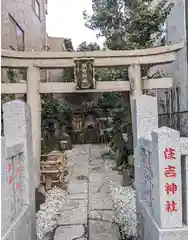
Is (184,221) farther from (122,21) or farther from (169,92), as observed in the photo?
(122,21)

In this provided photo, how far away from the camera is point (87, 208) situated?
646cm

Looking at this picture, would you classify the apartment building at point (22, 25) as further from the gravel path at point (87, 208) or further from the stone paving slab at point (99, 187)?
the stone paving slab at point (99, 187)

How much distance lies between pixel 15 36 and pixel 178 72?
5.61m

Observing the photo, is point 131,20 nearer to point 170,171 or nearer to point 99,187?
point 99,187

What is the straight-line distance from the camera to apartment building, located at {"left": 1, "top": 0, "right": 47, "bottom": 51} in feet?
31.8

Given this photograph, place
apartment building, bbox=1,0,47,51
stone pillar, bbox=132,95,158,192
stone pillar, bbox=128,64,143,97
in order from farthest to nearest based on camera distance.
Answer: apartment building, bbox=1,0,47,51, stone pillar, bbox=128,64,143,97, stone pillar, bbox=132,95,158,192

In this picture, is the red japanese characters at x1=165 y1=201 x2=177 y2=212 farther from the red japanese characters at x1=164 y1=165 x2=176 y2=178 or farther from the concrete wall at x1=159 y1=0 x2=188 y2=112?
the concrete wall at x1=159 y1=0 x2=188 y2=112

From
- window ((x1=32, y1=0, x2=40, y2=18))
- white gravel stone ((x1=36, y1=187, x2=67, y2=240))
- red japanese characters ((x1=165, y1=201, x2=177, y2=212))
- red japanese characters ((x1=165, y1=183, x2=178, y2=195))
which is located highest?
window ((x1=32, y1=0, x2=40, y2=18))

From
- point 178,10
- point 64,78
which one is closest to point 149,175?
point 178,10

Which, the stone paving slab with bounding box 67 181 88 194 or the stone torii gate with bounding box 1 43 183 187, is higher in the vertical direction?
the stone torii gate with bounding box 1 43 183 187

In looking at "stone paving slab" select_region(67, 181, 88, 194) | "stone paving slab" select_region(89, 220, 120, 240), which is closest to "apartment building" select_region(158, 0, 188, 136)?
"stone paving slab" select_region(67, 181, 88, 194)

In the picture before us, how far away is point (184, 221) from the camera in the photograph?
305 centimetres

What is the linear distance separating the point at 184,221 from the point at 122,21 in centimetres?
1216

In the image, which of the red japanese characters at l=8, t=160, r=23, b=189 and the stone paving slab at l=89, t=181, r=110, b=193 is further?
the stone paving slab at l=89, t=181, r=110, b=193
